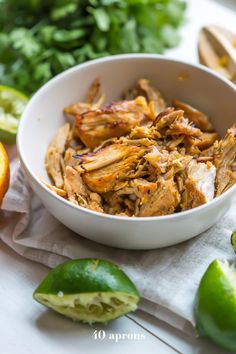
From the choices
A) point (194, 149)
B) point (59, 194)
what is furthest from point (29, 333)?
point (194, 149)

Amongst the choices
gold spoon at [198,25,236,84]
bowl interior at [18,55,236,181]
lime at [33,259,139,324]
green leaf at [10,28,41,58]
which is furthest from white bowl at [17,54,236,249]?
green leaf at [10,28,41,58]

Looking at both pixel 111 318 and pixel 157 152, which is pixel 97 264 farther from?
pixel 157 152

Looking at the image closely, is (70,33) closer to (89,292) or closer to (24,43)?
(24,43)

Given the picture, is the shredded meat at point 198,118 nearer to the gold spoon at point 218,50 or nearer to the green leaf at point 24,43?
the gold spoon at point 218,50

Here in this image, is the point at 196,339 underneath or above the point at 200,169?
underneath

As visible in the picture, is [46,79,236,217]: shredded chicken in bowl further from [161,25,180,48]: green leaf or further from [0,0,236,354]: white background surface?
[161,25,180,48]: green leaf

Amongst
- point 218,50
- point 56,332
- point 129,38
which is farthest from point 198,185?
point 129,38

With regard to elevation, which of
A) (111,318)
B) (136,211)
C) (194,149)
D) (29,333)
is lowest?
→ (29,333)
